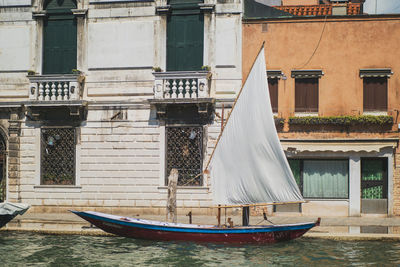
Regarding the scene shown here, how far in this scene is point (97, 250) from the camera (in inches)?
704

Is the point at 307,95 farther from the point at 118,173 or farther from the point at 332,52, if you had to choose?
the point at 118,173

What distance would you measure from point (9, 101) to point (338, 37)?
13.2 m

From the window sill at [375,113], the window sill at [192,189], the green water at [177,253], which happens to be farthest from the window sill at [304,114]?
the green water at [177,253]

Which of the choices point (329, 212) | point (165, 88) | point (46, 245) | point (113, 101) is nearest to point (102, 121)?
point (113, 101)

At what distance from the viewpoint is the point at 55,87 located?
985 inches

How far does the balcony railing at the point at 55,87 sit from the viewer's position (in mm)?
24641

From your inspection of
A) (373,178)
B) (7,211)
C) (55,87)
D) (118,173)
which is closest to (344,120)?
(373,178)

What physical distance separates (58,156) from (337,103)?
11.1 meters

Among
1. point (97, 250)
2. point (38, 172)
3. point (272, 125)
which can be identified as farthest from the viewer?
point (38, 172)

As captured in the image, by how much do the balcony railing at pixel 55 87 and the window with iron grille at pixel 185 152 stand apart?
389 centimetres

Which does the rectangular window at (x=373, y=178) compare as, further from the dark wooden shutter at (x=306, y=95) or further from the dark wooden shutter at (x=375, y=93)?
the dark wooden shutter at (x=306, y=95)

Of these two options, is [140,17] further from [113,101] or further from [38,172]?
[38,172]

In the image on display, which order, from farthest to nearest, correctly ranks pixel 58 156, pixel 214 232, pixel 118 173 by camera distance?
pixel 58 156
pixel 118 173
pixel 214 232

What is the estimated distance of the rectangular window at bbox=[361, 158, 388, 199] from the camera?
930 inches
